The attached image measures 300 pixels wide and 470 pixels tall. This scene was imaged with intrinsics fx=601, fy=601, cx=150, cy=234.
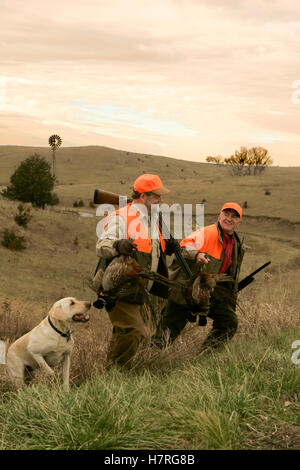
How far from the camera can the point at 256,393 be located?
4.59 metres

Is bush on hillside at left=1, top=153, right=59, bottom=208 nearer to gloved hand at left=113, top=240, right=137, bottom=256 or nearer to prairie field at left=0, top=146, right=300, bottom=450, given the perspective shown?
prairie field at left=0, top=146, right=300, bottom=450

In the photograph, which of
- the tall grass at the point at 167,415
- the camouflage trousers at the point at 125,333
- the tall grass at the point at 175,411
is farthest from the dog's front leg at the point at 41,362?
the tall grass at the point at 167,415

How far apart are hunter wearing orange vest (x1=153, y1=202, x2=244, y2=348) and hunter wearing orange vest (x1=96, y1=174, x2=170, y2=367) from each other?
2.74 feet

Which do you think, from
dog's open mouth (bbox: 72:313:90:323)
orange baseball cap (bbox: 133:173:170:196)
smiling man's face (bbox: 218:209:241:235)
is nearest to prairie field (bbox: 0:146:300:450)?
dog's open mouth (bbox: 72:313:90:323)

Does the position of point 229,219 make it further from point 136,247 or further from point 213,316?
point 136,247

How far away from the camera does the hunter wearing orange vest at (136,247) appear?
5.80 metres

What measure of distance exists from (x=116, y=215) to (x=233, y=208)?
1.85m

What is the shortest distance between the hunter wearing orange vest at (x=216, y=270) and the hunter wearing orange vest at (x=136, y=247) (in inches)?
32.9

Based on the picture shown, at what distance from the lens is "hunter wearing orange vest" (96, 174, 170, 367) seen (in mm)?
5797

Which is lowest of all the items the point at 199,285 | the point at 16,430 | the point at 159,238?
the point at 16,430

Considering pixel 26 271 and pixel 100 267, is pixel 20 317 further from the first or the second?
pixel 26 271

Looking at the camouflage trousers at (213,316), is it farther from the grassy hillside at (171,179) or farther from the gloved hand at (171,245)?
the grassy hillside at (171,179)

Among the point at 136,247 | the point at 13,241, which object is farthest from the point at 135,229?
the point at 13,241
